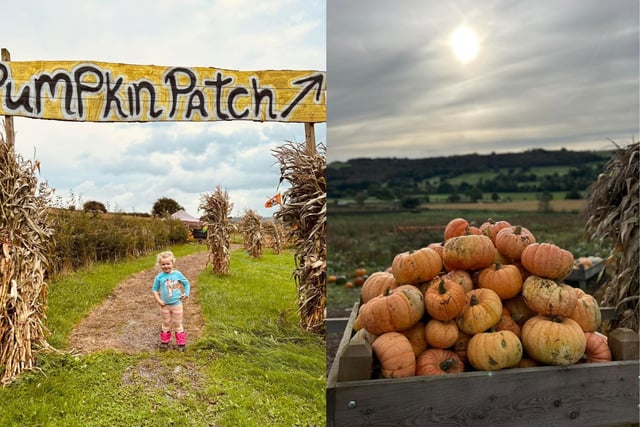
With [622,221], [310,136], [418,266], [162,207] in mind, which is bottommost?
[418,266]

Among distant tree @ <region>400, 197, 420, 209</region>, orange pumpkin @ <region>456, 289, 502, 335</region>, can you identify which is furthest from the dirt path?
distant tree @ <region>400, 197, 420, 209</region>

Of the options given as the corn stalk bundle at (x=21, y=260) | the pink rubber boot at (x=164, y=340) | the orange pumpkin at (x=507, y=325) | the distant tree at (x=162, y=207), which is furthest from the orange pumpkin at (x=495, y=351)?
the corn stalk bundle at (x=21, y=260)

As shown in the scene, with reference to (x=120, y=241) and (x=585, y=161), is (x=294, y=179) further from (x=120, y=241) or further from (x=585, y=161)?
(x=585, y=161)

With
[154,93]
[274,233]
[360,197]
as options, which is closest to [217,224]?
→ [274,233]

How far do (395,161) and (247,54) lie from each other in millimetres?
5408

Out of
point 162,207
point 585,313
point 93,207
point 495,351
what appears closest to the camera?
point 495,351

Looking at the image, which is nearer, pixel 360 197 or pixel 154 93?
pixel 154 93

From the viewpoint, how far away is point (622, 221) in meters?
2.78

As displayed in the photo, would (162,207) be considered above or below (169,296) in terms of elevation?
above

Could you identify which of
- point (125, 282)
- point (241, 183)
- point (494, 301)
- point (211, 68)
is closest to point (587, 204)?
point (494, 301)

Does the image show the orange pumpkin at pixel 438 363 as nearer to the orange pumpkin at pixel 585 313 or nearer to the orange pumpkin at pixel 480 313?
the orange pumpkin at pixel 480 313

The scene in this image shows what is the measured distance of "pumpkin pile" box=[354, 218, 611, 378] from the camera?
200 centimetres

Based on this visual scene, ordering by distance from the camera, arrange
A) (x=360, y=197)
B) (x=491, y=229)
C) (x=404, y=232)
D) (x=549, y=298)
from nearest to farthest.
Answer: (x=549, y=298)
(x=491, y=229)
(x=404, y=232)
(x=360, y=197)

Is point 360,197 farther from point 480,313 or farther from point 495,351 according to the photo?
point 495,351
